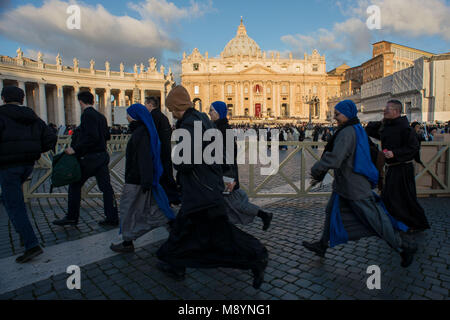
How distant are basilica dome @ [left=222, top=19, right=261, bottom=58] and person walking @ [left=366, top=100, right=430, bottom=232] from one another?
93.1 metres

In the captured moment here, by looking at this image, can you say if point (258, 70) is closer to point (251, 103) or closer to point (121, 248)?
point (251, 103)

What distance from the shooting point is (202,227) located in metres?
2.63

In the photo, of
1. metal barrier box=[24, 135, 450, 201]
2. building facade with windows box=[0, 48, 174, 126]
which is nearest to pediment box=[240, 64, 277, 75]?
building facade with windows box=[0, 48, 174, 126]

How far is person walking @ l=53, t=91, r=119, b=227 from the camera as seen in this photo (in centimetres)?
422

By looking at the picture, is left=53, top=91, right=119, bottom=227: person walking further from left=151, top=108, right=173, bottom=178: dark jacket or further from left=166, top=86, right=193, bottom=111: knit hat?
left=166, top=86, right=193, bottom=111: knit hat

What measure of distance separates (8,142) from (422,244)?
16.4 feet

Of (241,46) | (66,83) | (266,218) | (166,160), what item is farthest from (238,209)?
(241,46)

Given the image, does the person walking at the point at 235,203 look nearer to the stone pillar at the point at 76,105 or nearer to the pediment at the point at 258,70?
the stone pillar at the point at 76,105

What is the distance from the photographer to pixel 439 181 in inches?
241

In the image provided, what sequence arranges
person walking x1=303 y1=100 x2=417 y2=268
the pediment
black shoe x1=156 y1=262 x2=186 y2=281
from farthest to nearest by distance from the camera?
the pediment, person walking x1=303 y1=100 x2=417 y2=268, black shoe x1=156 y1=262 x2=186 y2=281

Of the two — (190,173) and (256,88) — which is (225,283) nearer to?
(190,173)

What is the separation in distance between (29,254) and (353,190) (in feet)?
11.7

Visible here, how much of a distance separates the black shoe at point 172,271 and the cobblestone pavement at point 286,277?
Answer: 5 cm

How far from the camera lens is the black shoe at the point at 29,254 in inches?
131
